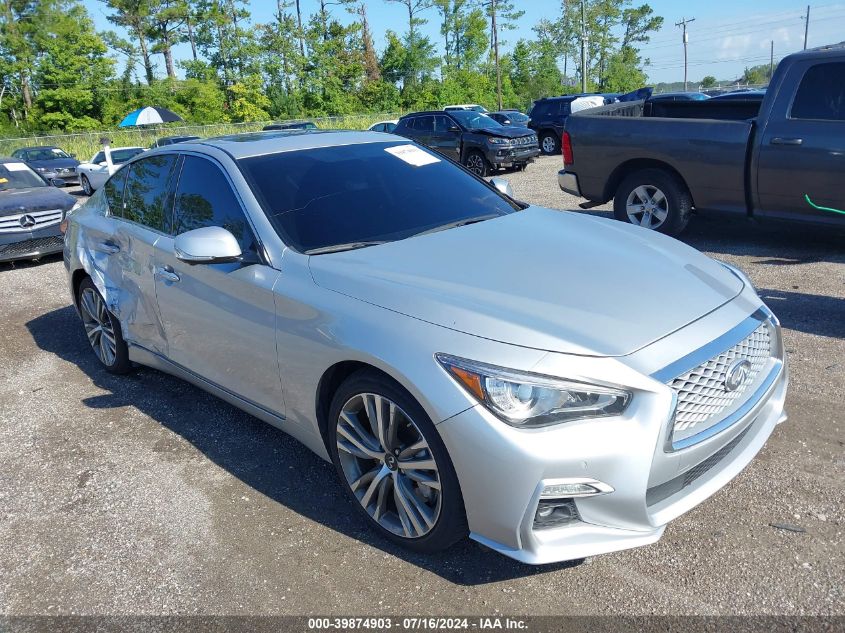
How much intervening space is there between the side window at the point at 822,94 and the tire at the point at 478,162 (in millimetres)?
11106

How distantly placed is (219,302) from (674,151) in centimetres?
561

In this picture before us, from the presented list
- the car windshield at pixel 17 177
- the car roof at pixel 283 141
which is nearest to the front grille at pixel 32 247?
the car windshield at pixel 17 177

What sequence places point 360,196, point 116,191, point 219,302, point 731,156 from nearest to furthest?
1. point 219,302
2. point 360,196
3. point 116,191
4. point 731,156

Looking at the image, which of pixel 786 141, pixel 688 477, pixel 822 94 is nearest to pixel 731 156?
pixel 786 141

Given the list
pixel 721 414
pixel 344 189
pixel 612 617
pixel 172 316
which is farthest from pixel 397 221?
pixel 612 617

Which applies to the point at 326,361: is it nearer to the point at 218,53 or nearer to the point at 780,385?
the point at 780,385

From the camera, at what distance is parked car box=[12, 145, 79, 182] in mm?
22562

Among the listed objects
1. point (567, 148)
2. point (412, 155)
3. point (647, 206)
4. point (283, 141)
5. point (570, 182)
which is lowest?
point (647, 206)

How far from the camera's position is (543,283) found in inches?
113

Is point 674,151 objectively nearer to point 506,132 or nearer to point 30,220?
point 30,220

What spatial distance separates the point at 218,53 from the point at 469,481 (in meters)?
57.9

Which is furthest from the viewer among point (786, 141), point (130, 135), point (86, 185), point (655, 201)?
point (130, 135)

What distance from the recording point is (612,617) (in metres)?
2.52

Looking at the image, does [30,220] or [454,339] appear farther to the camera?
[30,220]
